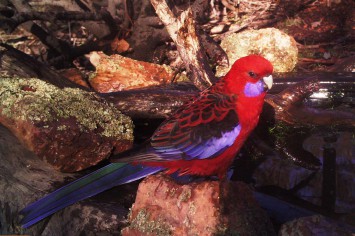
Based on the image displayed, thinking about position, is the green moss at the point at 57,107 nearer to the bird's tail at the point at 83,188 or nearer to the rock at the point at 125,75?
the bird's tail at the point at 83,188

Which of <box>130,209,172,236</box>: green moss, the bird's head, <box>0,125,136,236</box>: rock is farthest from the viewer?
the bird's head

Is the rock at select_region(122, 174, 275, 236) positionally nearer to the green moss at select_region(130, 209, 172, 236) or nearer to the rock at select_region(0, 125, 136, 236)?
the green moss at select_region(130, 209, 172, 236)

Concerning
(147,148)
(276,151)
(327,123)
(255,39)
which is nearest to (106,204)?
(147,148)

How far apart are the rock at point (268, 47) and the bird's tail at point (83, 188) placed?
136 inches

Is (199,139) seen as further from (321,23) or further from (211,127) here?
(321,23)

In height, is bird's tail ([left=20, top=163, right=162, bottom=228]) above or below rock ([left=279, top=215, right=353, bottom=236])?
below

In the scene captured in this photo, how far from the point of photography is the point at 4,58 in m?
3.87

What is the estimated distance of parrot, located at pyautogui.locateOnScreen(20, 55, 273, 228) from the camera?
261 centimetres

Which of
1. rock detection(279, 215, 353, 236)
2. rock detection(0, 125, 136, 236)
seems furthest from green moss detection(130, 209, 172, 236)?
rock detection(279, 215, 353, 236)

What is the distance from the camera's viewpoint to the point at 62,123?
2.85 metres

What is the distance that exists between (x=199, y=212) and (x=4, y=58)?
8.67 feet

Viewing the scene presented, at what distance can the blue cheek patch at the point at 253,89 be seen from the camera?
109 inches

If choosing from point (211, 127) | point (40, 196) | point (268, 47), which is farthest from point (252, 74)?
point (268, 47)

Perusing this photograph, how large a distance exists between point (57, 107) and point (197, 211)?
4.70 feet
